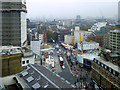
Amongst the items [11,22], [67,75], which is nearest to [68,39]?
[11,22]

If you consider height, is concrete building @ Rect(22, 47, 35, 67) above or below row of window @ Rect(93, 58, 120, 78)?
above

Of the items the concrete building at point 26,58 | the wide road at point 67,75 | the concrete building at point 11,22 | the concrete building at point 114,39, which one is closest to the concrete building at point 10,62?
the concrete building at point 26,58

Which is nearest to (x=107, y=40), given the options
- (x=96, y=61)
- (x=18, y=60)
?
(x=96, y=61)

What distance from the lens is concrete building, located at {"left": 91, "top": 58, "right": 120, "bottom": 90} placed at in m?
4.95

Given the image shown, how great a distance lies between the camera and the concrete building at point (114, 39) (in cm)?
1228

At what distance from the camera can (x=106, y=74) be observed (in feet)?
18.1

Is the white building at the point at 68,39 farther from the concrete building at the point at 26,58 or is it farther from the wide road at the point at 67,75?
the concrete building at the point at 26,58

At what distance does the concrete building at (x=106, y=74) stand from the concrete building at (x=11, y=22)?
24.5 ft

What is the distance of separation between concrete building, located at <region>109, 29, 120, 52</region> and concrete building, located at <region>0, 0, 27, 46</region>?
25.9 ft

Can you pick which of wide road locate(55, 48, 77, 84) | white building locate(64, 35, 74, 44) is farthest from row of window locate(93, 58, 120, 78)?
white building locate(64, 35, 74, 44)

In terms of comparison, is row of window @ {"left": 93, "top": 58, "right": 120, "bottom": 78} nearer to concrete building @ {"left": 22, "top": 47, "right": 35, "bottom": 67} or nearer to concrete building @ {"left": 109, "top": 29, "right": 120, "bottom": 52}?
concrete building @ {"left": 22, "top": 47, "right": 35, "bottom": 67}

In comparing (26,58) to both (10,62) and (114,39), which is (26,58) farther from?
(114,39)

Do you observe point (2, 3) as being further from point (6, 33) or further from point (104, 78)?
point (104, 78)

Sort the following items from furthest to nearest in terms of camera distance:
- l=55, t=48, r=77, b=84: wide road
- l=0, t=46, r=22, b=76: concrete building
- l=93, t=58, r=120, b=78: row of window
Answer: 1. l=55, t=48, r=77, b=84: wide road
2. l=93, t=58, r=120, b=78: row of window
3. l=0, t=46, r=22, b=76: concrete building
